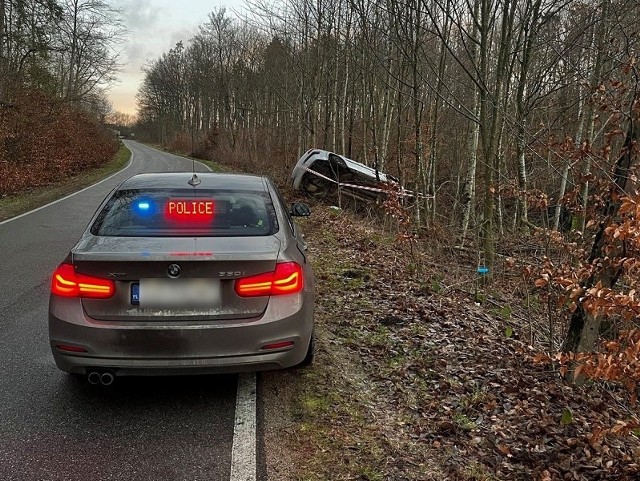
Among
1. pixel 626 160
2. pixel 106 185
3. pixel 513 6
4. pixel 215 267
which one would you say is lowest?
pixel 106 185

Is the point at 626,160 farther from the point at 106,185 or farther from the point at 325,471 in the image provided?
Answer: the point at 106,185

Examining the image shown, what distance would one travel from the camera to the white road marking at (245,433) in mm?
2994

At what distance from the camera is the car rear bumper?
3.30 meters

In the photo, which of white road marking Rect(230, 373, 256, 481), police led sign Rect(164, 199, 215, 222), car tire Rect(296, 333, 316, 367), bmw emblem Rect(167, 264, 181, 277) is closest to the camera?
white road marking Rect(230, 373, 256, 481)

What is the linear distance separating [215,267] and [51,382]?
5.97 ft

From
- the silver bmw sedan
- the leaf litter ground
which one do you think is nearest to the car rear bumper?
the silver bmw sedan

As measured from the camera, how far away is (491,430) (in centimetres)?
341

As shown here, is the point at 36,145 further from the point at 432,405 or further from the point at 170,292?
the point at 432,405

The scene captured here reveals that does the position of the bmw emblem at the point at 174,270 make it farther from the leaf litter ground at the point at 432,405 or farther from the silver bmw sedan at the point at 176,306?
the leaf litter ground at the point at 432,405

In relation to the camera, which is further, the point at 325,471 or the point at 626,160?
the point at 626,160

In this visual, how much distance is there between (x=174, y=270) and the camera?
3.28 meters

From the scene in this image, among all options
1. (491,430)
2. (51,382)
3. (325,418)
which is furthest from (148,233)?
(491,430)

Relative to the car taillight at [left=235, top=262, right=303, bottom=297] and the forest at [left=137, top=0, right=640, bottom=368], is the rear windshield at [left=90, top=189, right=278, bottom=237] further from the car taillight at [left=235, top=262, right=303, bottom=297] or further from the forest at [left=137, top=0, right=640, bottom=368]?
the forest at [left=137, top=0, right=640, bottom=368]

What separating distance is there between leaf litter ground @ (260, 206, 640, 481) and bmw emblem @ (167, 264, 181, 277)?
3.89 feet
